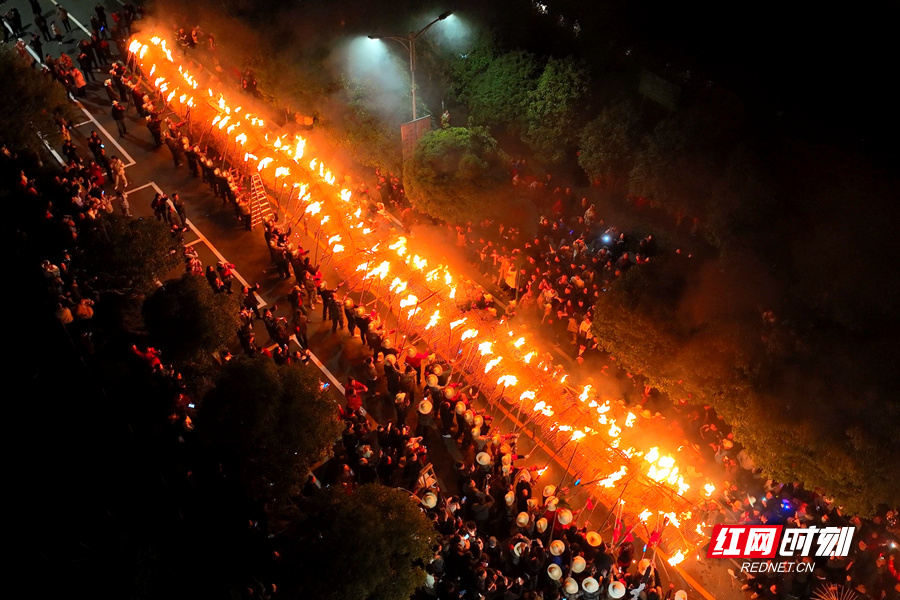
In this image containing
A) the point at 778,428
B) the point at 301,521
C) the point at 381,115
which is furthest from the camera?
the point at 381,115

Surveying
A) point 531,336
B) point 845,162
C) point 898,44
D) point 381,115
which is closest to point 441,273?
point 531,336

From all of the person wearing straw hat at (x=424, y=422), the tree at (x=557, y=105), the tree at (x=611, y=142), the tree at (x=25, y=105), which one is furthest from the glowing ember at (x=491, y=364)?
the tree at (x=25, y=105)

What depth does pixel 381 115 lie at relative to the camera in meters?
24.8

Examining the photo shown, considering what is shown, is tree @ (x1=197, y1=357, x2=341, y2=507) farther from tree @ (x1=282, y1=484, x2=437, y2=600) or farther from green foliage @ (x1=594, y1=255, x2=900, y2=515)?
green foliage @ (x1=594, y1=255, x2=900, y2=515)

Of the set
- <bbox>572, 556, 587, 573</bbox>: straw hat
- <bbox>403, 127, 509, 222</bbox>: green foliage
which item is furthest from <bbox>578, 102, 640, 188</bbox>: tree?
<bbox>572, 556, 587, 573</bbox>: straw hat

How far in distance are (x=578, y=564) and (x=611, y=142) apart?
14.7 metres

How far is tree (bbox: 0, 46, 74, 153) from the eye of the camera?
22234mm

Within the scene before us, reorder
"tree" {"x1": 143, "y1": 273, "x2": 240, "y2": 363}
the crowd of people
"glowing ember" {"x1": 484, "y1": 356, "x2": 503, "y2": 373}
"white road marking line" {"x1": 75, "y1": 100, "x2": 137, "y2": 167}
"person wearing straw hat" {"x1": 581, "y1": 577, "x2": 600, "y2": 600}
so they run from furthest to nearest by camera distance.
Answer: "white road marking line" {"x1": 75, "y1": 100, "x2": 137, "y2": 167}, "glowing ember" {"x1": 484, "y1": 356, "x2": 503, "y2": 373}, "tree" {"x1": 143, "y1": 273, "x2": 240, "y2": 363}, the crowd of people, "person wearing straw hat" {"x1": 581, "y1": 577, "x2": 600, "y2": 600}

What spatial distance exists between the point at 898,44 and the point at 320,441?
20732 millimetres

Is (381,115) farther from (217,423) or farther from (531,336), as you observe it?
(217,423)

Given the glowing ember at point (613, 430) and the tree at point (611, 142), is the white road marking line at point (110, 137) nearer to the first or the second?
the tree at point (611, 142)

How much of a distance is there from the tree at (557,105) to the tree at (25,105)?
1635cm

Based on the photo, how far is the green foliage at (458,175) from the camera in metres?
22.5

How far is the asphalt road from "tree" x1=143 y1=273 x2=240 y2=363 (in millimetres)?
4719
